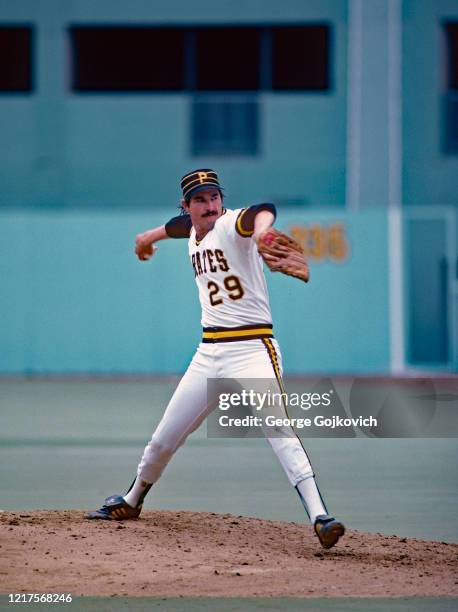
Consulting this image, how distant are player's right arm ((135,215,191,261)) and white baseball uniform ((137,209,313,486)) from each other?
525 mm

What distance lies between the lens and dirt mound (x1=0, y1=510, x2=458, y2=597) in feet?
23.1

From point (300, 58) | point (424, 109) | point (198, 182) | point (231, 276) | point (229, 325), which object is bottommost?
point (229, 325)

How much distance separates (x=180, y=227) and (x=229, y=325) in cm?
103

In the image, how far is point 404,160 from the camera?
27.0m

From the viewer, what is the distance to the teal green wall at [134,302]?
78.5ft

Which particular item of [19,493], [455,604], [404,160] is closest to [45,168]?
[404,160]

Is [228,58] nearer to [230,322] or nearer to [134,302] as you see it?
[134,302]

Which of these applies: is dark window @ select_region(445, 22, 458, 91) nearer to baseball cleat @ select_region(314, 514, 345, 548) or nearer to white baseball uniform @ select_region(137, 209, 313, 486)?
white baseball uniform @ select_region(137, 209, 313, 486)

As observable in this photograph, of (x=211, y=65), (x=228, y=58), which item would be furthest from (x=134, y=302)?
(x=228, y=58)

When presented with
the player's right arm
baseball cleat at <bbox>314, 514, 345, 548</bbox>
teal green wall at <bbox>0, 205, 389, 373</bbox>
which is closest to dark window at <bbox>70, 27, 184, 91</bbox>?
teal green wall at <bbox>0, 205, 389, 373</bbox>

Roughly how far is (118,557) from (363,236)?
16.7m

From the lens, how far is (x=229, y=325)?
8.34m

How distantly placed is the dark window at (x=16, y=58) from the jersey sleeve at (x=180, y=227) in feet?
67.4

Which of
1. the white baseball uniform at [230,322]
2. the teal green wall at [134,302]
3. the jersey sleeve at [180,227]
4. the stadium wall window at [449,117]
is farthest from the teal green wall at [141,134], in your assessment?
the white baseball uniform at [230,322]
